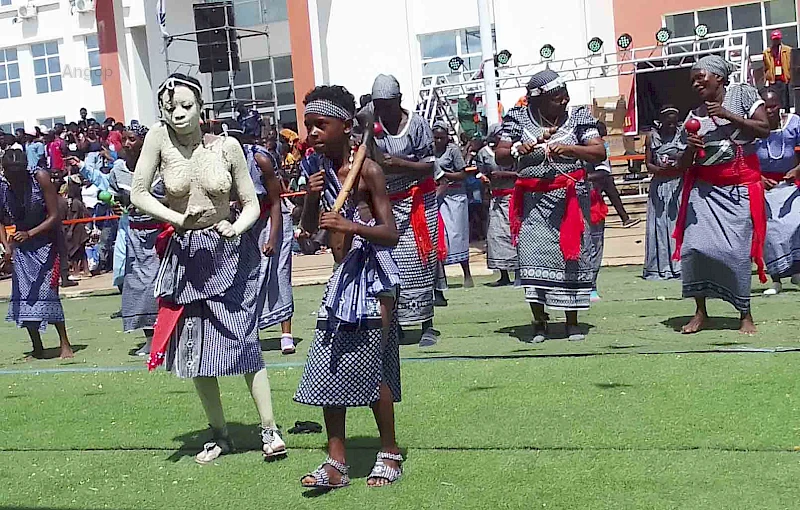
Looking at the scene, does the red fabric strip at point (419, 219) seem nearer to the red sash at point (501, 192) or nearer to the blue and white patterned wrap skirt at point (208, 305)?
the blue and white patterned wrap skirt at point (208, 305)

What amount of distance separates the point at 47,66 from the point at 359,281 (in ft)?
109

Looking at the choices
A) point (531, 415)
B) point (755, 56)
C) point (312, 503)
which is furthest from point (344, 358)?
point (755, 56)

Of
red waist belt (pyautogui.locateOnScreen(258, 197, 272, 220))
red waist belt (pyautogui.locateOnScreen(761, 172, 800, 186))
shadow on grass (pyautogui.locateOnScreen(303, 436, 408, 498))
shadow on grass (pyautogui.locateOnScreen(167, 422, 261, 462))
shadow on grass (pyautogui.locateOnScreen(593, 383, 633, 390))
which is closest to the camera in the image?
shadow on grass (pyautogui.locateOnScreen(303, 436, 408, 498))

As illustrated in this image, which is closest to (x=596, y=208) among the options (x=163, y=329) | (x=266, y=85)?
(x=163, y=329)

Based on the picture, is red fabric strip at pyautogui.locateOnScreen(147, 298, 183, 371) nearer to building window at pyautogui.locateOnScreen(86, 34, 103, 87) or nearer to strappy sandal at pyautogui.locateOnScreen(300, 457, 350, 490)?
strappy sandal at pyautogui.locateOnScreen(300, 457, 350, 490)

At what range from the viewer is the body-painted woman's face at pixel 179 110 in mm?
5188

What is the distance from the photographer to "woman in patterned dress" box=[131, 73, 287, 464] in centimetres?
523

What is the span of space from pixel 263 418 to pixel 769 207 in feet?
21.2

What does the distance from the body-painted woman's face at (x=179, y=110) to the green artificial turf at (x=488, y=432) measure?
161 centimetres

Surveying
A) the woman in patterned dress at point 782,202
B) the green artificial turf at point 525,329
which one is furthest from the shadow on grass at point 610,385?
the woman in patterned dress at point 782,202

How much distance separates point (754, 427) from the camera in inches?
207

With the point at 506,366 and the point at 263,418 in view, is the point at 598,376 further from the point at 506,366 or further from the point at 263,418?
the point at 263,418

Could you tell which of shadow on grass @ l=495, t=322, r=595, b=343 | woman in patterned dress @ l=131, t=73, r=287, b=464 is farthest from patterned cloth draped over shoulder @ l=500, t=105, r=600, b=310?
woman in patterned dress @ l=131, t=73, r=287, b=464

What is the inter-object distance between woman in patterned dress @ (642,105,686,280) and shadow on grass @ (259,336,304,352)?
3481mm
